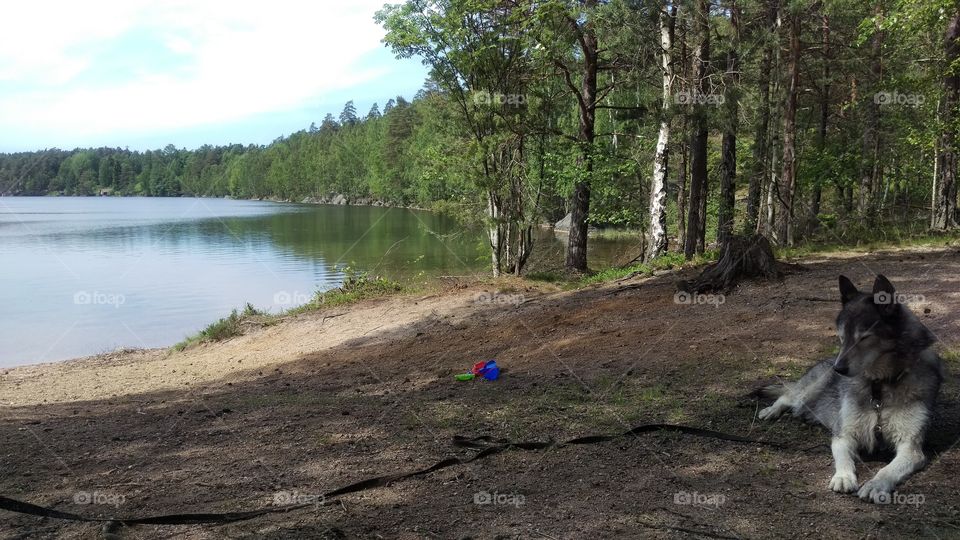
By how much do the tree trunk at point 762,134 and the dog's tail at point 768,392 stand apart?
14.4 meters

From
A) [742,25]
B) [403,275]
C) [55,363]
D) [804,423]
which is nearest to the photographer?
[804,423]

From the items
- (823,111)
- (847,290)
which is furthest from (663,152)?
(823,111)

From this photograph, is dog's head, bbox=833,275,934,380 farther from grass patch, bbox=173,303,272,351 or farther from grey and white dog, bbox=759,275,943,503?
grass patch, bbox=173,303,272,351

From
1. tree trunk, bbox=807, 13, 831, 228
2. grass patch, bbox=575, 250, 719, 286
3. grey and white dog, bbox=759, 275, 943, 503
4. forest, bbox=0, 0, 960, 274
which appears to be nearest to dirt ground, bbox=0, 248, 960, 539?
grey and white dog, bbox=759, 275, 943, 503

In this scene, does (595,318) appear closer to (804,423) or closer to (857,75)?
(804,423)

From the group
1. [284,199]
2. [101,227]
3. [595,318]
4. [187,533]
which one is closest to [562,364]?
[595,318]

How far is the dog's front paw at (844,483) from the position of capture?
153 inches

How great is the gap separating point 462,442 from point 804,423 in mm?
2777

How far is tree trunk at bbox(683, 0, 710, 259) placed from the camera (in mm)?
16234

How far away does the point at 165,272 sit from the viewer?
3200 cm

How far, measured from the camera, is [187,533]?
147 inches

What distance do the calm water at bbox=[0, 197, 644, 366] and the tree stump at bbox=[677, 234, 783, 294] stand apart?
1137 cm

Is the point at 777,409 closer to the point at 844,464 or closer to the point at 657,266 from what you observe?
the point at 844,464

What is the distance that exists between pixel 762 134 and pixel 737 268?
55.5ft
